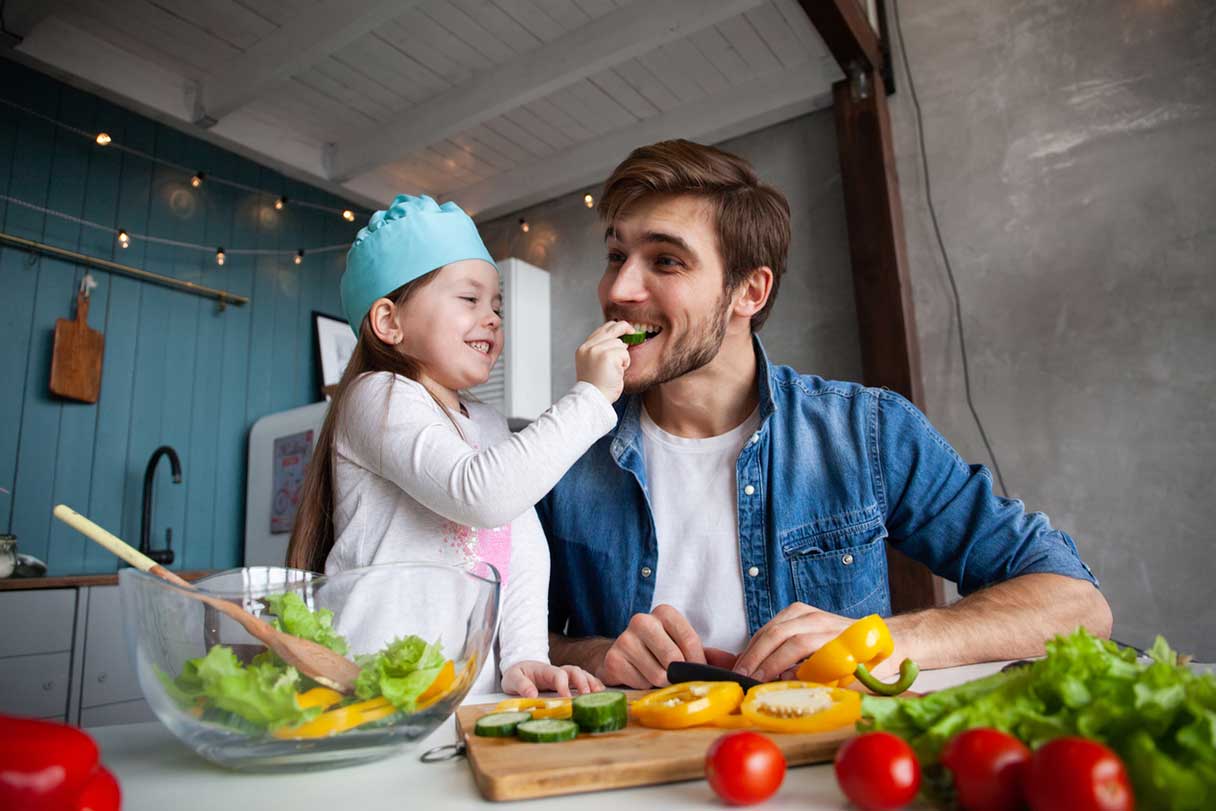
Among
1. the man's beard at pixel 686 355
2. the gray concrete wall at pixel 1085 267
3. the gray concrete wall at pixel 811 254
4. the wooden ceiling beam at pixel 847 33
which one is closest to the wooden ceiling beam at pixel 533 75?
the wooden ceiling beam at pixel 847 33

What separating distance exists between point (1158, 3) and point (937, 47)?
0.78m

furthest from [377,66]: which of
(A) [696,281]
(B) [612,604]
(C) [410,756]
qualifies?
(C) [410,756]

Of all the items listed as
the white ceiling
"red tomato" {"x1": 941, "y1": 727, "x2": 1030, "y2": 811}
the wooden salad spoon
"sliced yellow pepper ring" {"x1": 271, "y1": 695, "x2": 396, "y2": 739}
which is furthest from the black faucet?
"red tomato" {"x1": 941, "y1": 727, "x2": 1030, "y2": 811}

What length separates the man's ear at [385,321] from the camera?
5.26 feet

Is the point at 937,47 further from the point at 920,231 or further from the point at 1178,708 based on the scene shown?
the point at 1178,708

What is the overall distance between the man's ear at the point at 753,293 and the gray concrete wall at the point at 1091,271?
1616 millimetres

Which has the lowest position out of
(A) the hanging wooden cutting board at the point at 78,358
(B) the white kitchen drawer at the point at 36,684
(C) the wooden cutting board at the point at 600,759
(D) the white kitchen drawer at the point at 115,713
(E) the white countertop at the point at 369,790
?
(D) the white kitchen drawer at the point at 115,713

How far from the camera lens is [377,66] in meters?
3.77

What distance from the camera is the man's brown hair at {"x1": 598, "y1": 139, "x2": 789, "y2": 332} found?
5.62ft

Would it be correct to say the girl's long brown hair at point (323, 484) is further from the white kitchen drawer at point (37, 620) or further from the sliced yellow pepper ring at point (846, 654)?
the white kitchen drawer at point (37, 620)

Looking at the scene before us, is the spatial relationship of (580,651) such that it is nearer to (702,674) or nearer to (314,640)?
(702,674)

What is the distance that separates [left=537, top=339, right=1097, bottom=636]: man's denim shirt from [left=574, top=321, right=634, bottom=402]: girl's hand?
0.33 meters

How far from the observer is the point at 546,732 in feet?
2.09

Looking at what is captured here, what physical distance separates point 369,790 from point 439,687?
11 cm
